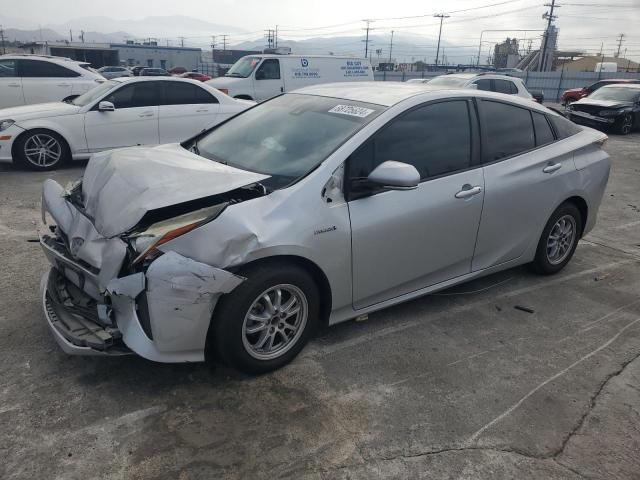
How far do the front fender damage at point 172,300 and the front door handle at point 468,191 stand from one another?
1.80 meters

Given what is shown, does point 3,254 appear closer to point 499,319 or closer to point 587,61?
point 499,319

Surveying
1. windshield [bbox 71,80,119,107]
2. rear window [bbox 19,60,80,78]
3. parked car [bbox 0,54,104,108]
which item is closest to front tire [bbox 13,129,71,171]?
windshield [bbox 71,80,119,107]

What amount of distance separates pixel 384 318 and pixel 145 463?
2055 mm

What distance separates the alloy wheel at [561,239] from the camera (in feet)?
15.4

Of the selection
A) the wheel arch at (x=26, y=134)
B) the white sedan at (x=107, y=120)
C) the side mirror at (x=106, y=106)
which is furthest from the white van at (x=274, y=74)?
the wheel arch at (x=26, y=134)

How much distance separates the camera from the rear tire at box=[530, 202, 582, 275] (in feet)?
15.1

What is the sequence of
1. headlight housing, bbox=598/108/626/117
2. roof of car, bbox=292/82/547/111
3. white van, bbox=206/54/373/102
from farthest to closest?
headlight housing, bbox=598/108/626/117
white van, bbox=206/54/373/102
roof of car, bbox=292/82/547/111

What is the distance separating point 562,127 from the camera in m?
4.71

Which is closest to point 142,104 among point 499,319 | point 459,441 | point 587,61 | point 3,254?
point 3,254

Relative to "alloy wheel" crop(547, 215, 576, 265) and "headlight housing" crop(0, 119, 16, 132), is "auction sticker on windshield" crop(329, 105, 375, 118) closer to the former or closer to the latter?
"alloy wheel" crop(547, 215, 576, 265)

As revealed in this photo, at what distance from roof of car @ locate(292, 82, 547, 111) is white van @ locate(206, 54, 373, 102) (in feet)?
34.4

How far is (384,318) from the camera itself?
3.95 metres

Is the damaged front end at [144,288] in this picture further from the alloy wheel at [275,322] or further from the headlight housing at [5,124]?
the headlight housing at [5,124]

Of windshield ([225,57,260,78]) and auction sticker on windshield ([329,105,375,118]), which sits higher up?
windshield ([225,57,260,78])
